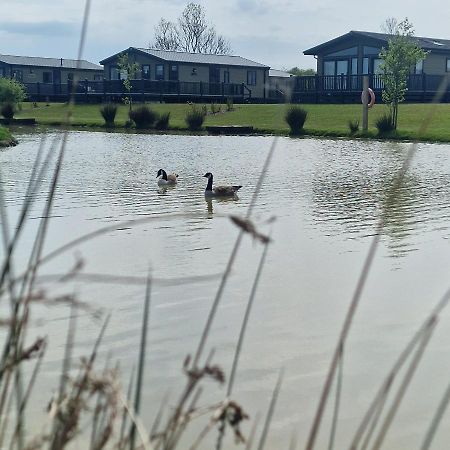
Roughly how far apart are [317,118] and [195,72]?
23.8m

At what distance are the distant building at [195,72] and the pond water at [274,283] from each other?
122ft

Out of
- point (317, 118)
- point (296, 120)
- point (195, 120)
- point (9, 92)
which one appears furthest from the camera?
point (9, 92)

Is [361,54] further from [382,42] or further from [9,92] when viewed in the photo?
[9,92]

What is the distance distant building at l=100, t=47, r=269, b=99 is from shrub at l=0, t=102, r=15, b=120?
12.3m

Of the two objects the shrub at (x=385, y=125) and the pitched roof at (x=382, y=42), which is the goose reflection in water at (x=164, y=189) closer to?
the shrub at (x=385, y=125)

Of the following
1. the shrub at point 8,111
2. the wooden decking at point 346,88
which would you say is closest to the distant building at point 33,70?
the wooden decking at point 346,88

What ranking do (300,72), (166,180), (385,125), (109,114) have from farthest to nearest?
(300,72), (109,114), (385,125), (166,180)

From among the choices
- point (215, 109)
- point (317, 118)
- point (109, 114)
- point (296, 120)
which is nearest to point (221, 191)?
point (296, 120)

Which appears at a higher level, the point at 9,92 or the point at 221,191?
the point at 9,92

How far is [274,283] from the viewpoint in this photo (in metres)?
7.21

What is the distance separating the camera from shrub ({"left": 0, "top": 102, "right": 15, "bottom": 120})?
4075 cm

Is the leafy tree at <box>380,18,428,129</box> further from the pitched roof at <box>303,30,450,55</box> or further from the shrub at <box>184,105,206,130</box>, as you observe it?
the pitched roof at <box>303,30,450,55</box>

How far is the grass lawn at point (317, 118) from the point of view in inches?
1150

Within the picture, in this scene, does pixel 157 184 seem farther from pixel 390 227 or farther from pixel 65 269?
pixel 65 269
